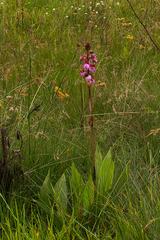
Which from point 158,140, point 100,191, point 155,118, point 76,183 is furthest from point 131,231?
point 155,118

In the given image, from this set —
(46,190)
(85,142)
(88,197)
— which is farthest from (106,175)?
(85,142)

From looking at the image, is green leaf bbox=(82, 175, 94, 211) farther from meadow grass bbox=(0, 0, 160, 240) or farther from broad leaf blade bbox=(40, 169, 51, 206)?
broad leaf blade bbox=(40, 169, 51, 206)

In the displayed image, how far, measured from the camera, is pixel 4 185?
4.51 ft

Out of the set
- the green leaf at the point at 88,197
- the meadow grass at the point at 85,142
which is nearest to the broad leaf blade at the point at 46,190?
the meadow grass at the point at 85,142

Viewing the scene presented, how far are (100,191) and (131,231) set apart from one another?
250 mm

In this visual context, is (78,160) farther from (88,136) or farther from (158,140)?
(158,140)

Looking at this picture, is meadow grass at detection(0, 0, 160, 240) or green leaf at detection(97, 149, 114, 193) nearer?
meadow grass at detection(0, 0, 160, 240)

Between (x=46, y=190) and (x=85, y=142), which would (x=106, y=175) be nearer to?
(x=46, y=190)

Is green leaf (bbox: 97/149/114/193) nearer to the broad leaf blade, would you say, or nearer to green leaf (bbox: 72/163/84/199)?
green leaf (bbox: 72/163/84/199)

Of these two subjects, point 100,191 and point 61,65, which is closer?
point 100,191

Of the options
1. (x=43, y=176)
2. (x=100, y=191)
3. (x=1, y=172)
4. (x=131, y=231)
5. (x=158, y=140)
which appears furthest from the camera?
(x=158, y=140)

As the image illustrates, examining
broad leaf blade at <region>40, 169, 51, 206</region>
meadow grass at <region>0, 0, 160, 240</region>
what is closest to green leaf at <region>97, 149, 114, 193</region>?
meadow grass at <region>0, 0, 160, 240</region>

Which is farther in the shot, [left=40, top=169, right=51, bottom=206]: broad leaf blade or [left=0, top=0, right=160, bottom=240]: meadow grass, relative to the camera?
[left=40, top=169, right=51, bottom=206]: broad leaf blade

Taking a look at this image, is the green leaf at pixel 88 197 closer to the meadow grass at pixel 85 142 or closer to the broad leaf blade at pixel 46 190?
the meadow grass at pixel 85 142
